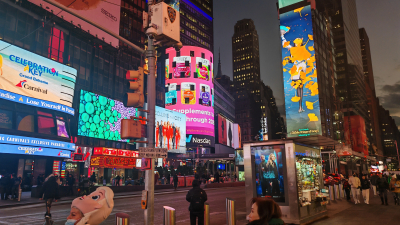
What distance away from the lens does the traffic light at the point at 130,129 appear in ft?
23.9

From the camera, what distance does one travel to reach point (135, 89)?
7.70 meters

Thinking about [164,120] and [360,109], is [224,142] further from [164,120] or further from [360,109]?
[360,109]

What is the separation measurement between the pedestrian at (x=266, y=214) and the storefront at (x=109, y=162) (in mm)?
35237

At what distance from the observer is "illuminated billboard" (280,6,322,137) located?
60375mm

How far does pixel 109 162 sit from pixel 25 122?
42.2 ft

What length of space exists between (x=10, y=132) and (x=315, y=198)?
26859 mm

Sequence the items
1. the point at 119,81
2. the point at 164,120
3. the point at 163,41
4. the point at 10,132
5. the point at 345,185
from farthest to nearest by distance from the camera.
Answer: the point at 164,120 < the point at 119,81 < the point at 10,132 < the point at 345,185 < the point at 163,41

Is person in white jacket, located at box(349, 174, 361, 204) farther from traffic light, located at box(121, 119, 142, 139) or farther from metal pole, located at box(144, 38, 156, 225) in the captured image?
traffic light, located at box(121, 119, 142, 139)

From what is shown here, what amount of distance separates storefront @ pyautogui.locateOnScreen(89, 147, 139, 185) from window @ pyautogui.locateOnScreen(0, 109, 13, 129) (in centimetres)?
1210

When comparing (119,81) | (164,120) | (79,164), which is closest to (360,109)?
(164,120)

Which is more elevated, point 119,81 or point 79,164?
point 119,81

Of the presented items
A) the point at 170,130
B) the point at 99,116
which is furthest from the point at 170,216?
the point at 170,130

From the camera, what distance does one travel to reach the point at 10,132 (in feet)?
88.4

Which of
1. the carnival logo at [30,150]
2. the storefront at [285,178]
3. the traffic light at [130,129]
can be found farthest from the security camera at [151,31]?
the carnival logo at [30,150]
